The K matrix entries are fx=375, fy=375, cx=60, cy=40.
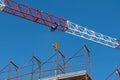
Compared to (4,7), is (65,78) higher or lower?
lower

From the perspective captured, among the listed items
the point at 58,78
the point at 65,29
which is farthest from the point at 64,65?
the point at 65,29

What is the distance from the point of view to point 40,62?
1781 inches

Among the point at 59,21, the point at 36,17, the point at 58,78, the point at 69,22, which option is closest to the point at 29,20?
the point at 36,17

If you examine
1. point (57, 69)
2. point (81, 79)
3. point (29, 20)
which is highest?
point (29, 20)

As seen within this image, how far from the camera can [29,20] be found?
76.6m

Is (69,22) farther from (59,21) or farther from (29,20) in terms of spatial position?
(29,20)

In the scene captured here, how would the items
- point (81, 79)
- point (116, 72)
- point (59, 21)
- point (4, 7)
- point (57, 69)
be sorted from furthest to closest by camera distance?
point (59, 21), point (4, 7), point (116, 72), point (57, 69), point (81, 79)

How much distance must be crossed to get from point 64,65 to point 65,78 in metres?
5.95

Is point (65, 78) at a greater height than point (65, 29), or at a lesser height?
lesser

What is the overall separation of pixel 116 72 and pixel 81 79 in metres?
8.05

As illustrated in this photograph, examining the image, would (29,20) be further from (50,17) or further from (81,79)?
(81,79)

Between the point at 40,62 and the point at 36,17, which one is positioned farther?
the point at 36,17

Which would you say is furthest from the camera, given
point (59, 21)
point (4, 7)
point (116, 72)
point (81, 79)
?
point (59, 21)

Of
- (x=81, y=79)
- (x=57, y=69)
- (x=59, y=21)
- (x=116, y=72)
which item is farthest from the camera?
(x=59, y=21)
